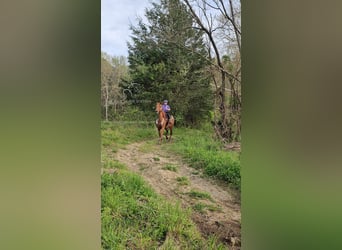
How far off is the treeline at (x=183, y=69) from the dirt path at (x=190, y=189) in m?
0.24

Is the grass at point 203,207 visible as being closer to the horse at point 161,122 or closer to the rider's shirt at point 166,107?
the horse at point 161,122

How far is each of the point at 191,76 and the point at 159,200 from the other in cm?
77

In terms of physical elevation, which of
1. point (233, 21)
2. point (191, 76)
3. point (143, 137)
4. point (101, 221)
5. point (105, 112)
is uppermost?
point (233, 21)

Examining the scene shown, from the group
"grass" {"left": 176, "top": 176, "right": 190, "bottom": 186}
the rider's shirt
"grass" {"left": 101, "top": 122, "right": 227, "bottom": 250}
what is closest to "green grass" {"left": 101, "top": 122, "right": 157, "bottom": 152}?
"grass" {"left": 101, "top": 122, "right": 227, "bottom": 250}

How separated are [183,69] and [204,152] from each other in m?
0.52

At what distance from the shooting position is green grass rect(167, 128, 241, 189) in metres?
1.86

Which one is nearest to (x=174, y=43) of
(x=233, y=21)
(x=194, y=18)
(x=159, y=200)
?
(x=194, y=18)

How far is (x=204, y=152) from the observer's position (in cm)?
189

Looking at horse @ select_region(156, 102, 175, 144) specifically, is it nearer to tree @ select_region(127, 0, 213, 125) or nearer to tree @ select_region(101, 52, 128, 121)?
tree @ select_region(127, 0, 213, 125)

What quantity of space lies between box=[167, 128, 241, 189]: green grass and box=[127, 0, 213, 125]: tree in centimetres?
9

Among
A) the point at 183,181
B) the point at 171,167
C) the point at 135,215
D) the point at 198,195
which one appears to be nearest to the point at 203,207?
the point at 198,195
